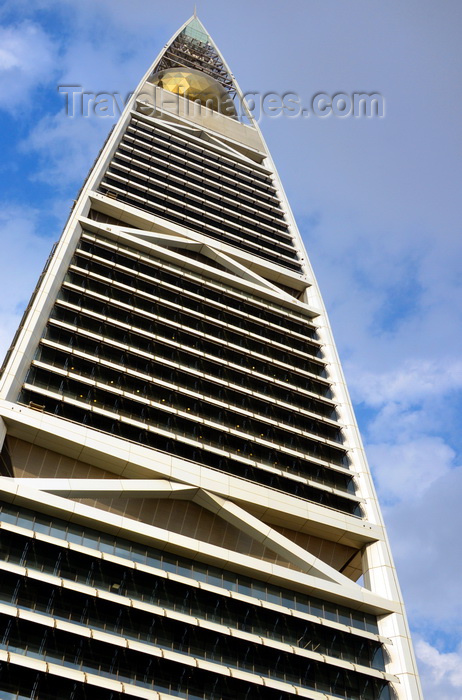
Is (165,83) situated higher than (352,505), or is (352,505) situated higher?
(165,83)

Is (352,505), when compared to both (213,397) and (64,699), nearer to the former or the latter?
(213,397)

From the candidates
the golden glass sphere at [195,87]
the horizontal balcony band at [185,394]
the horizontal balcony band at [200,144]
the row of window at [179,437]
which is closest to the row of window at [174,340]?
the horizontal balcony band at [185,394]

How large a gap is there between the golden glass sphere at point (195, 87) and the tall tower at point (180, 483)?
3974 centimetres

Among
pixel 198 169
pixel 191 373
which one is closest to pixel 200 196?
pixel 198 169

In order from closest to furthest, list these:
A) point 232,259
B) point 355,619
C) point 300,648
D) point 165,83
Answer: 1. point 300,648
2. point 355,619
3. point 232,259
4. point 165,83

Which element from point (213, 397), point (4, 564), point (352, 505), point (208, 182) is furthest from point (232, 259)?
point (4, 564)

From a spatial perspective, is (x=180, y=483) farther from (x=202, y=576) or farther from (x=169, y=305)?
(x=169, y=305)

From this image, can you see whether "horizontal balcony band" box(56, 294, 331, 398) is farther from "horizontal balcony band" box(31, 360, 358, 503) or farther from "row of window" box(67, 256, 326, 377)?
"horizontal balcony band" box(31, 360, 358, 503)

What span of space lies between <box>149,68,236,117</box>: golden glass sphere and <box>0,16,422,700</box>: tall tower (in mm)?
39740

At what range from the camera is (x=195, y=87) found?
119 m

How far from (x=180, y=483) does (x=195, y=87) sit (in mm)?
80258

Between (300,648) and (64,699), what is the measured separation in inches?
530

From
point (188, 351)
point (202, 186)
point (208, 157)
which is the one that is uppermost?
point (208, 157)

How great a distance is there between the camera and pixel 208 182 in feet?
295
